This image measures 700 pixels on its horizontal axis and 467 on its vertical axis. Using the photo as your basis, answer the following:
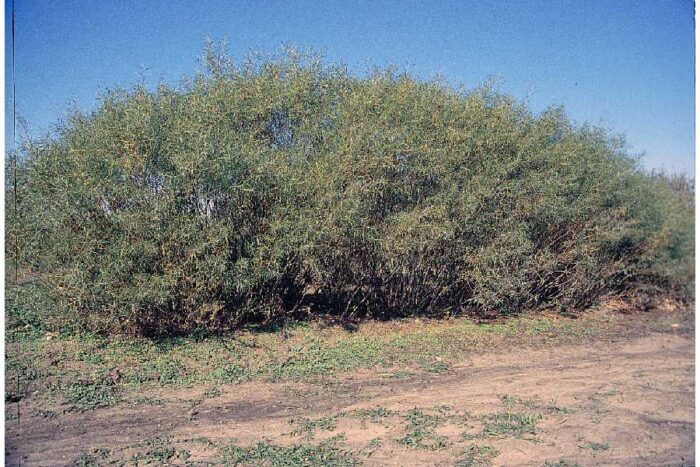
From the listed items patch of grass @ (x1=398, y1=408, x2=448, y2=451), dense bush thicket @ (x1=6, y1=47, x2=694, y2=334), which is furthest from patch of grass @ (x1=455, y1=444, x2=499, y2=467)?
dense bush thicket @ (x1=6, y1=47, x2=694, y2=334)

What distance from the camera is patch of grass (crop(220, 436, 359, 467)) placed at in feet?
12.7

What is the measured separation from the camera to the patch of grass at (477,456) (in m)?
3.86

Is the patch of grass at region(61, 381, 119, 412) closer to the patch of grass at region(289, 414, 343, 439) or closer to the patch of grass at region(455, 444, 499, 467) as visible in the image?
the patch of grass at region(289, 414, 343, 439)

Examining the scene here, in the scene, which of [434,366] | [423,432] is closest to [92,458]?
[423,432]

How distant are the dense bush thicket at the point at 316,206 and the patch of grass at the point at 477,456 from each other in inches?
75.6

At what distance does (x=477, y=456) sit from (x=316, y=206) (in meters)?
3.44

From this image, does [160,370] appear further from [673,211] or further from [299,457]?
[673,211]

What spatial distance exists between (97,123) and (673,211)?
5444mm

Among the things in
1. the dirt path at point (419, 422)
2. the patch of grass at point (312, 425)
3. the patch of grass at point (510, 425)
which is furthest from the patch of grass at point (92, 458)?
the patch of grass at point (510, 425)

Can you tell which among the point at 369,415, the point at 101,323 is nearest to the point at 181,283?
the point at 101,323

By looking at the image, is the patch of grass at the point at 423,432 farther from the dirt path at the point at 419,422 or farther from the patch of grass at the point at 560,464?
the patch of grass at the point at 560,464

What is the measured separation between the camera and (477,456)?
395 cm

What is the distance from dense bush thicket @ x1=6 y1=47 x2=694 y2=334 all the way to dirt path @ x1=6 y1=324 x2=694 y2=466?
35.9 inches

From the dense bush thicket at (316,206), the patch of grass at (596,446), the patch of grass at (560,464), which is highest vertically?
the dense bush thicket at (316,206)
